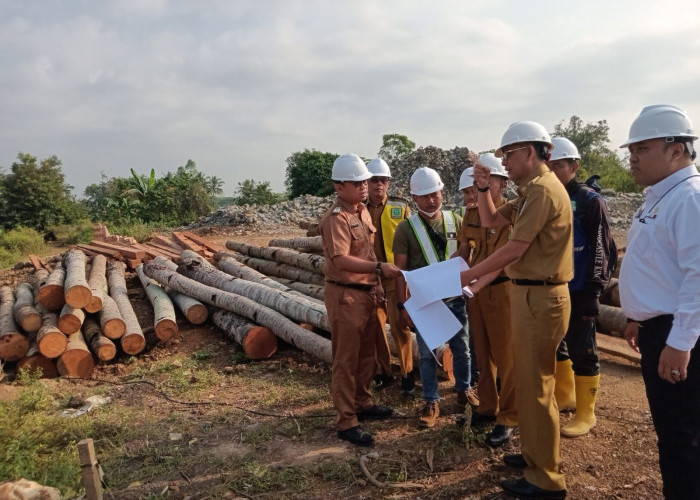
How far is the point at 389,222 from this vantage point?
17.0 ft

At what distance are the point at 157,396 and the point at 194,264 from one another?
401 centimetres

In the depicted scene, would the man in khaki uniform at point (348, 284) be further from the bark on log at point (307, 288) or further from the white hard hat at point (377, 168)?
the bark on log at point (307, 288)

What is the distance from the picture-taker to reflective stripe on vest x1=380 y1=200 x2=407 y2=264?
5176 millimetres

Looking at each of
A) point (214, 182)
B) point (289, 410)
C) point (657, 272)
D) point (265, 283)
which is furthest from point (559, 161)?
point (214, 182)

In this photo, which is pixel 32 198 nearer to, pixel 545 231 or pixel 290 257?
pixel 290 257

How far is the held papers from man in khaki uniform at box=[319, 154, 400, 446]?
0.44m

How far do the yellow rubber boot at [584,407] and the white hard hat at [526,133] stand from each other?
206 cm

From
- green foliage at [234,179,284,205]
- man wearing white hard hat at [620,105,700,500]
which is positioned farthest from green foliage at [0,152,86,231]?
man wearing white hard hat at [620,105,700,500]

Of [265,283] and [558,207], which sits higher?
[558,207]

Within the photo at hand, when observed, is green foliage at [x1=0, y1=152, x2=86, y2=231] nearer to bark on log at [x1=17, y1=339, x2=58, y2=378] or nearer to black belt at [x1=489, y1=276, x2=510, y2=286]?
bark on log at [x1=17, y1=339, x2=58, y2=378]

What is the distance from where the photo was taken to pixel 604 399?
470 cm

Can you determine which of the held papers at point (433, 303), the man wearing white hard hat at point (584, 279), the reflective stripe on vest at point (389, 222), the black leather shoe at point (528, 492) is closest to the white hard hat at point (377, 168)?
the reflective stripe on vest at point (389, 222)

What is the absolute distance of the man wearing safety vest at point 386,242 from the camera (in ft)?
16.2

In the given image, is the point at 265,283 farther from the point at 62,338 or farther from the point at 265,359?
the point at 62,338
